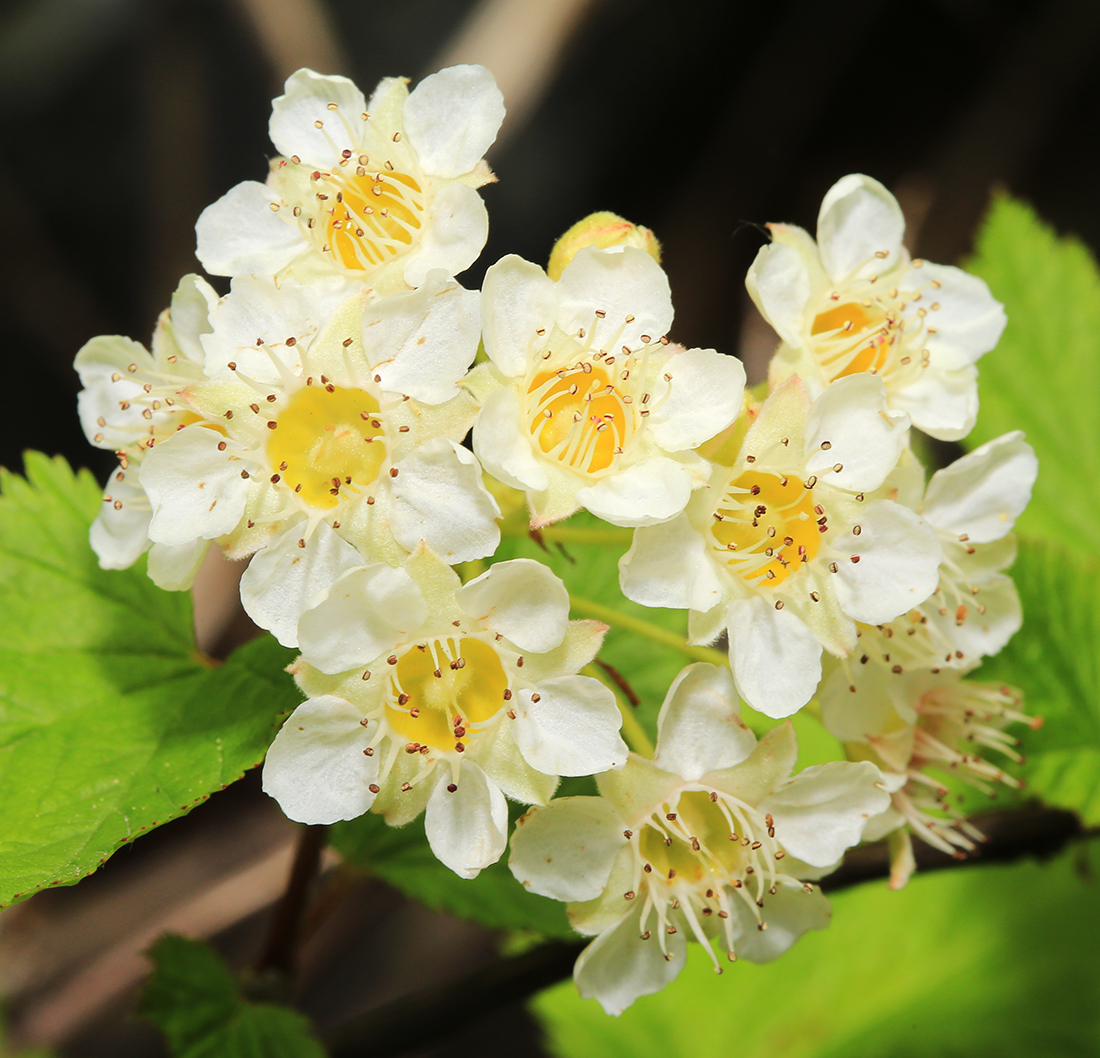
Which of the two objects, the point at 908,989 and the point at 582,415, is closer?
the point at 582,415

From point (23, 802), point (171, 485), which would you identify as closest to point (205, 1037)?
point (23, 802)

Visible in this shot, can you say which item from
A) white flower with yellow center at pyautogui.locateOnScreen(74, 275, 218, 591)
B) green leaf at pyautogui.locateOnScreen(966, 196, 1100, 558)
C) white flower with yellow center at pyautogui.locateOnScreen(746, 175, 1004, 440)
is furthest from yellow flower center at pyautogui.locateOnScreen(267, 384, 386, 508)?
green leaf at pyautogui.locateOnScreen(966, 196, 1100, 558)

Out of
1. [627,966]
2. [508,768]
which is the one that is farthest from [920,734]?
[508,768]

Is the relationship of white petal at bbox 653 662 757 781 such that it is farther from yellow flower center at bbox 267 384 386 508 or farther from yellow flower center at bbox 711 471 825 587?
yellow flower center at bbox 267 384 386 508

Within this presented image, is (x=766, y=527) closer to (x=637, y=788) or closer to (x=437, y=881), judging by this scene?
(x=637, y=788)

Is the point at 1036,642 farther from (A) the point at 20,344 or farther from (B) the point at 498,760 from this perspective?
(A) the point at 20,344

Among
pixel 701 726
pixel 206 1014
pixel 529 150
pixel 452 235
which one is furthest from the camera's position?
pixel 529 150
